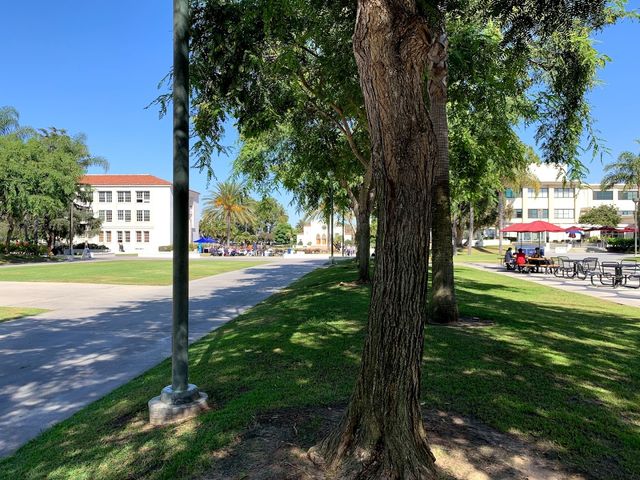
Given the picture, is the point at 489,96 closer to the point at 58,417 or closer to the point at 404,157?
the point at 404,157

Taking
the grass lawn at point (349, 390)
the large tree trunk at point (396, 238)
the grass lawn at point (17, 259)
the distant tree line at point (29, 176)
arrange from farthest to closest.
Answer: the grass lawn at point (17, 259) < the distant tree line at point (29, 176) < the grass lawn at point (349, 390) < the large tree trunk at point (396, 238)

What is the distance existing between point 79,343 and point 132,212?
77811mm

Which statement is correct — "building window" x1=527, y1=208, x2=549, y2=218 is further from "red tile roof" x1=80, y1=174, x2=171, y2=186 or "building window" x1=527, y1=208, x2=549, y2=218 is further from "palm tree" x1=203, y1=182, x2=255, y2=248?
"red tile roof" x1=80, y1=174, x2=171, y2=186

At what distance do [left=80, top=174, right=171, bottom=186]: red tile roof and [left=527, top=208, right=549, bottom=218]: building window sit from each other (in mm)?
65823

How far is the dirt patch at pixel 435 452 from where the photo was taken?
3127 millimetres

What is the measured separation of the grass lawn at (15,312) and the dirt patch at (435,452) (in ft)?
33.1

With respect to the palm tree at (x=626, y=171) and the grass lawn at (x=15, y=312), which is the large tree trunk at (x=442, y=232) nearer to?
the grass lawn at (x=15, y=312)

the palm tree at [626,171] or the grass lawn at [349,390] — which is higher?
the palm tree at [626,171]

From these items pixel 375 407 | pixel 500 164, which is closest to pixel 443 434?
pixel 375 407

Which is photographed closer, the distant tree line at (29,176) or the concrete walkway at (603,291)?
the concrete walkway at (603,291)

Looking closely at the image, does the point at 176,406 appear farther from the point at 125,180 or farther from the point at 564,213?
the point at 564,213

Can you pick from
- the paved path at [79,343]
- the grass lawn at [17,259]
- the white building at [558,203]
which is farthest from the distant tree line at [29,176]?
the white building at [558,203]

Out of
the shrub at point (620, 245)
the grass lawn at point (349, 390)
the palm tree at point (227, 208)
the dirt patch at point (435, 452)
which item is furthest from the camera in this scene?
the palm tree at point (227, 208)

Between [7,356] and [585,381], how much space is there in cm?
835
